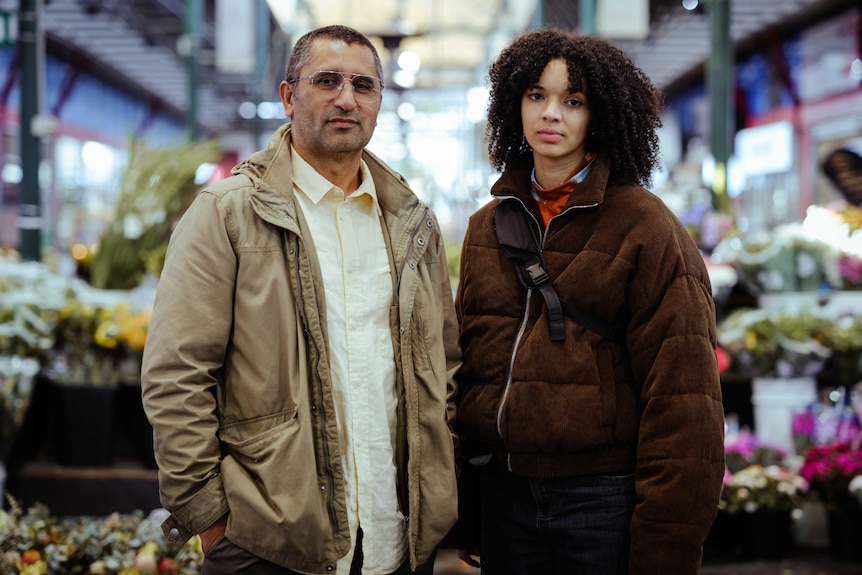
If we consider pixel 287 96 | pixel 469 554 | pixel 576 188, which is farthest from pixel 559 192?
pixel 469 554

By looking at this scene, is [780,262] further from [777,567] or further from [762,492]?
[777,567]

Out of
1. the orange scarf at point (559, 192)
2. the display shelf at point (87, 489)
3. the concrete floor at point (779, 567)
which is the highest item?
the orange scarf at point (559, 192)

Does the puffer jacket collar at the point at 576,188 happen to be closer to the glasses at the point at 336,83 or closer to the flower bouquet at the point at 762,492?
the glasses at the point at 336,83

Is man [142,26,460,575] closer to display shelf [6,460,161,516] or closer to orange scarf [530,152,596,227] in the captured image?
orange scarf [530,152,596,227]

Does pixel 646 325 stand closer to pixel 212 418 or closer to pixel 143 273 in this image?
pixel 212 418

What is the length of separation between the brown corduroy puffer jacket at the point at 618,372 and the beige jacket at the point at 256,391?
216 mm

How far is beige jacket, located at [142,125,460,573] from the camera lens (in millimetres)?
1571

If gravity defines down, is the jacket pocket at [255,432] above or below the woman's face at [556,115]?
below

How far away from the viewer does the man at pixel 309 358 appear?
1.58 metres

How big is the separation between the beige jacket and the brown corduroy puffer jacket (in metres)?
0.22

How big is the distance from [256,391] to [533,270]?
0.63 m

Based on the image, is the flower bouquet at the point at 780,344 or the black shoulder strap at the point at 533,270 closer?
the black shoulder strap at the point at 533,270

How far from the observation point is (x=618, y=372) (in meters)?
1.76

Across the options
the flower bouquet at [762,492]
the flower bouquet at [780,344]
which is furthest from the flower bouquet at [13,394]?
the flower bouquet at [780,344]
